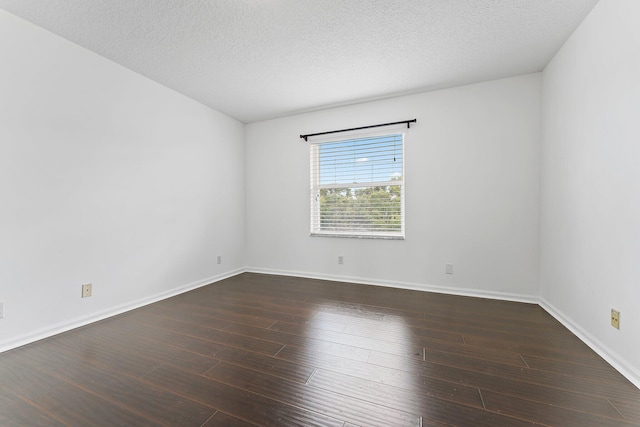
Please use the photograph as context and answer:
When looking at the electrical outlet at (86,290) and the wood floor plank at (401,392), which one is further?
the electrical outlet at (86,290)

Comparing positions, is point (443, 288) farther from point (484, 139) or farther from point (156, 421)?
point (156, 421)

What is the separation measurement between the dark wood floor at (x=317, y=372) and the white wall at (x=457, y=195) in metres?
0.63

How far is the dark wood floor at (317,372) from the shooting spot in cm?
124

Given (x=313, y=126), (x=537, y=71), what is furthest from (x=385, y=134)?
(x=537, y=71)

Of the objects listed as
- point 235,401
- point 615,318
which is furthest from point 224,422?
point 615,318

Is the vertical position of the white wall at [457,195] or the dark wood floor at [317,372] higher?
the white wall at [457,195]

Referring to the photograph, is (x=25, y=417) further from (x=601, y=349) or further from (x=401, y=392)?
(x=601, y=349)

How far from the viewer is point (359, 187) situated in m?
3.62

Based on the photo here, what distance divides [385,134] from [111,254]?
3387mm

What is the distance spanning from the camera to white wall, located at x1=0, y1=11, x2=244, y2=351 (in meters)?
1.90

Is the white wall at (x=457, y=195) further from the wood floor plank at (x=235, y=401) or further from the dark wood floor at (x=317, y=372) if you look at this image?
the wood floor plank at (x=235, y=401)

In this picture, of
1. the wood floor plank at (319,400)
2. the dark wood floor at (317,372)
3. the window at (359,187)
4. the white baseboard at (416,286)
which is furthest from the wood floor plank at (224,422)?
the window at (359,187)

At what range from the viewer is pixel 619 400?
1324 mm

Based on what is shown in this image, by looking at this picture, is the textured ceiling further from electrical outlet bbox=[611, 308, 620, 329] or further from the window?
electrical outlet bbox=[611, 308, 620, 329]
